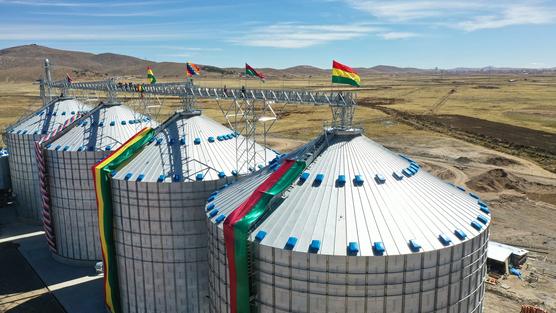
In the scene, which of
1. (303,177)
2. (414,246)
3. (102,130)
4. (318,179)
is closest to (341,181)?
(318,179)

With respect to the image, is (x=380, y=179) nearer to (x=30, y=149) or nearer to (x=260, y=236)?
(x=260, y=236)

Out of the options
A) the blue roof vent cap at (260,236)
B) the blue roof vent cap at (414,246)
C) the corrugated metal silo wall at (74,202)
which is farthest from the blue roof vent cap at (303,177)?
the corrugated metal silo wall at (74,202)

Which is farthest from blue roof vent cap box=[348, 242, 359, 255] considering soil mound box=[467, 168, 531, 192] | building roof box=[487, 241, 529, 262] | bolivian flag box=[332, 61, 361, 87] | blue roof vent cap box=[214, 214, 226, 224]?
soil mound box=[467, 168, 531, 192]

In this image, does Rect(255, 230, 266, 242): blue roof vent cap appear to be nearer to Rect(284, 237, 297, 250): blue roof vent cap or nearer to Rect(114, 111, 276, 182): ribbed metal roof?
Rect(284, 237, 297, 250): blue roof vent cap

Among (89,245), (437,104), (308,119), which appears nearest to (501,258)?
(89,245)

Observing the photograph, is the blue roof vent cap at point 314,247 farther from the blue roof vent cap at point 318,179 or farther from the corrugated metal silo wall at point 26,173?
the corrugated metal silo wall at point 26,173
